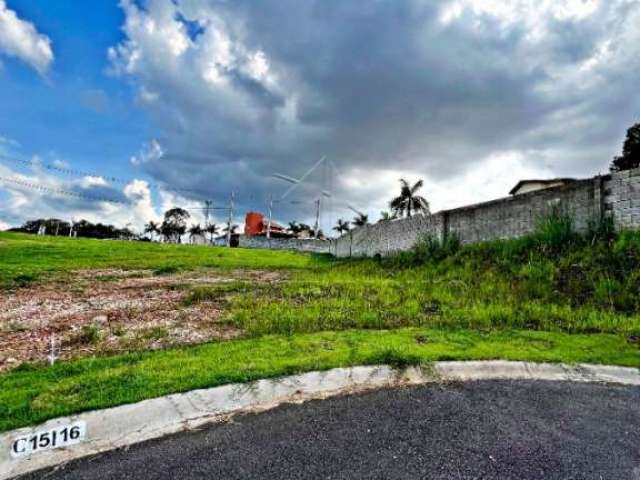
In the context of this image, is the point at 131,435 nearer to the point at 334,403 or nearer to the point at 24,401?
the point at 24,401

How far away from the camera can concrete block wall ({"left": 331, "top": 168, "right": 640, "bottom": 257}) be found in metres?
8.77

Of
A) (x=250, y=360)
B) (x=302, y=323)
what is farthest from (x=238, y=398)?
(x=302, y=323)

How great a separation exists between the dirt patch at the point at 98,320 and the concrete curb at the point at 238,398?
1.99 metres

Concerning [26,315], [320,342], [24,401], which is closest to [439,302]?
[320,342]

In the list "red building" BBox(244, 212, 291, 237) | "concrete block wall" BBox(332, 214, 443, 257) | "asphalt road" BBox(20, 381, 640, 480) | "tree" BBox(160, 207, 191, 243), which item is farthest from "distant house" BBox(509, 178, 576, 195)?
"tree" BBox(160, 207, 191, 243)

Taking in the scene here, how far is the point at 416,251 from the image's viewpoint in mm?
14852

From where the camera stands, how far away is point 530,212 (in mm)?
10969

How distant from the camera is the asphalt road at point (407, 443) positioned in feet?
7.84

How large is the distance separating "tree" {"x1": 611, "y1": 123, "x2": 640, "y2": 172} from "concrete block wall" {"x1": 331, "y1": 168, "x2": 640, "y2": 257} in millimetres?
22433

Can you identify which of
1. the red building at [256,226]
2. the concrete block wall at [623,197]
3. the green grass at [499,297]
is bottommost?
the green grass at [499,297]

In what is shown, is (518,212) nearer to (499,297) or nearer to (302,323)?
(499,297)

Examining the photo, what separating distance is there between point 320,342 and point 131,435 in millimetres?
2408

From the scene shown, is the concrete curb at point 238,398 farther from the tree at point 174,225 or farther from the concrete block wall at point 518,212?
the tree at point 174,225

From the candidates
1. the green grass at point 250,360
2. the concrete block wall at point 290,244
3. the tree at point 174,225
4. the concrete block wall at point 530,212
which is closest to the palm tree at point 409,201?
the concrete block wall at point 290,244
